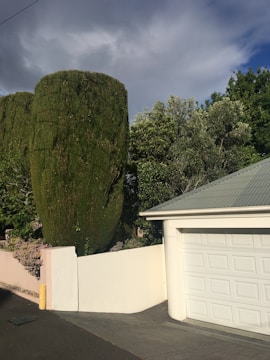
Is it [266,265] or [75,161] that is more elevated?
[75,161]

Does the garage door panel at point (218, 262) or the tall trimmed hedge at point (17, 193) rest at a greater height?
the tall trimmed hedge at point (17, 193)

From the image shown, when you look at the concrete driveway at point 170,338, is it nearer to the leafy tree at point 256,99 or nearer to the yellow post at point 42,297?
the yellow post at point 42,297

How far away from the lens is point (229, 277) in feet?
25.3

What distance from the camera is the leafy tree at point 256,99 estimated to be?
22.3 meters

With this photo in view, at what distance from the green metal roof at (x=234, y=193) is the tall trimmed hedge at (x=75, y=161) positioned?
168 cm

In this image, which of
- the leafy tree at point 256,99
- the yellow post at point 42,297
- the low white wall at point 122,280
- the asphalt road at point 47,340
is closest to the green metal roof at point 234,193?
the low white wall at point 122,280

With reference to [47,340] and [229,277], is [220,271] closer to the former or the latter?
[229,277]

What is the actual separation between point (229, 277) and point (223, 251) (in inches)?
22.3

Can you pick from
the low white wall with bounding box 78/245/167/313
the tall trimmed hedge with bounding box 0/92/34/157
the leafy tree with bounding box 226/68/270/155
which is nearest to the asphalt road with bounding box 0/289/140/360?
the low white wall with bounding box 78/245/167/313

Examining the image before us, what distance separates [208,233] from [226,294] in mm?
1371

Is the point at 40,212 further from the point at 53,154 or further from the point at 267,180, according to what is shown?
the point at 267,180

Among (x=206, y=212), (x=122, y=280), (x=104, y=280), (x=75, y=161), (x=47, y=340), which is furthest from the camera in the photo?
(x=75, y=161)

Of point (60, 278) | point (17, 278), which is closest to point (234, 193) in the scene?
point (60, 278)

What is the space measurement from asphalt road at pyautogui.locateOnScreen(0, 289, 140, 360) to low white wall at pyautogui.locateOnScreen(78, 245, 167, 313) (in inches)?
43.6
